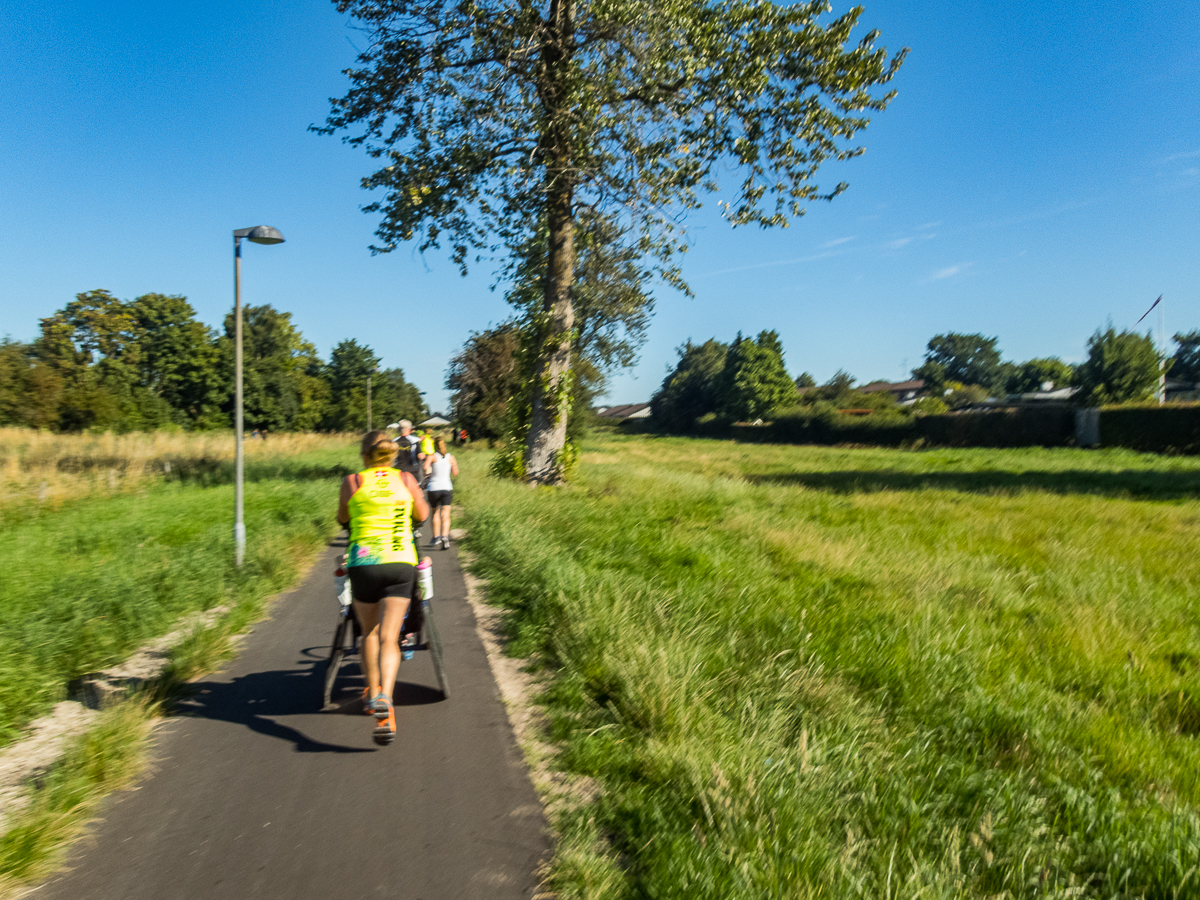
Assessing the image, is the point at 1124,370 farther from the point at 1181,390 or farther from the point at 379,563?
the point at 379,563

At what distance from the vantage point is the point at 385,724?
4.33 meters

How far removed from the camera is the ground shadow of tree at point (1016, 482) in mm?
17047

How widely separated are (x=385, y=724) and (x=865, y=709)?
2947 millimetres

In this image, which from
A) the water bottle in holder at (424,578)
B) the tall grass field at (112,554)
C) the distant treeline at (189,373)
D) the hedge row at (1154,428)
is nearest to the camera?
the water bottle in holder at (424,578)

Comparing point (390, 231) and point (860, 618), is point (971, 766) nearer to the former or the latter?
point (860, 618)

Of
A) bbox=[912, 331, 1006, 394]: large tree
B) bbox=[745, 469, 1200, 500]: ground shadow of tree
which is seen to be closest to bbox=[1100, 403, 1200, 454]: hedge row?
bbox=[745, 469, 1200, 500]: ground shadow of tree

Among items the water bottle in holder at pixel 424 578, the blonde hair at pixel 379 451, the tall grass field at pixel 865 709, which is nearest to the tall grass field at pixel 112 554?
the water bottle in holder at pixel 424 578

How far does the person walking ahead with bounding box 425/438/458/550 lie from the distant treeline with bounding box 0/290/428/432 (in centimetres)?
3599

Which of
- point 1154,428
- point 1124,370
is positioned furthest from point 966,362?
→ point 1154,428

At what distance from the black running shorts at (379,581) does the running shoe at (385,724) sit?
0.67 metres

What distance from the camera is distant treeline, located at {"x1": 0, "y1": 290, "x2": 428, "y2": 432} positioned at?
185ft

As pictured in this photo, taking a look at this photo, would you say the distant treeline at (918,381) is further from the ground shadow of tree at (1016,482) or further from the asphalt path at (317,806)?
the asphalt path at (317,806)

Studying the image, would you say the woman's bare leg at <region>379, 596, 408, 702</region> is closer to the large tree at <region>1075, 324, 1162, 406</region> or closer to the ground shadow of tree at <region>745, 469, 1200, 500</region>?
the ground shadow of tree at <region>745, 469, 1200, 500</region>

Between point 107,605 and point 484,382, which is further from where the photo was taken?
point 484,382
